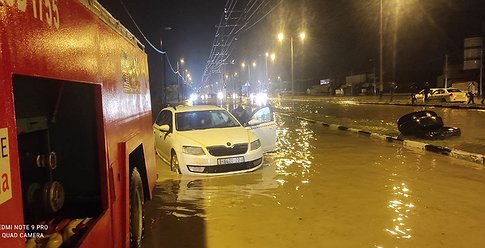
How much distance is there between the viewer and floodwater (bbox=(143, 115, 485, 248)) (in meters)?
5.19

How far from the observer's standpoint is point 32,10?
199 cm

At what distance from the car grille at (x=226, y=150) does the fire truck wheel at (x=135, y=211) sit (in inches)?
139

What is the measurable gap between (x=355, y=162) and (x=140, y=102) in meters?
6.26

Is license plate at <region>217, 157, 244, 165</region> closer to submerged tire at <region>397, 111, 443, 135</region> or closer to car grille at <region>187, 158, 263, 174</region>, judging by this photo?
car grille at <region>187, 158, 263, 174</region>

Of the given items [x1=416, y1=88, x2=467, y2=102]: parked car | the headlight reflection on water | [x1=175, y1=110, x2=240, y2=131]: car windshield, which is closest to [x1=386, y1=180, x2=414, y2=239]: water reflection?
the headlight reflection on water

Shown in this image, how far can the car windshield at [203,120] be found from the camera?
997cm

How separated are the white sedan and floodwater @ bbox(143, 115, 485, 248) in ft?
0.87

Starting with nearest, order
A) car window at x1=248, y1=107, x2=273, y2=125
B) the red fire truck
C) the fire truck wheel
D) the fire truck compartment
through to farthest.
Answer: the red fire truck, the fire truck compartment, the fire truck wheel, car window at x1=248, y1=107, x2=273, y2=125

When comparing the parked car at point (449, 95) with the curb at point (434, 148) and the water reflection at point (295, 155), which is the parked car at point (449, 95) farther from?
the water reflection at point (295, 155)

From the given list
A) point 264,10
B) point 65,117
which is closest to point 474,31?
point 264,10

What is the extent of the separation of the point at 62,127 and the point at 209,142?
567cm

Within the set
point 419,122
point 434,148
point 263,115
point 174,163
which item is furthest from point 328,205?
point 419,122

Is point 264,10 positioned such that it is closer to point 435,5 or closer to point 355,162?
point 435,5

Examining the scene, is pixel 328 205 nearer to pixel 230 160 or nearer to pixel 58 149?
pixel 230 160
